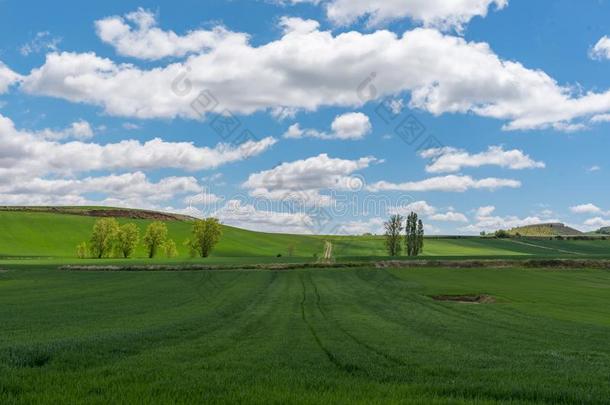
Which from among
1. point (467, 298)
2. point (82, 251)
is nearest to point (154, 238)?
point (82, 251)

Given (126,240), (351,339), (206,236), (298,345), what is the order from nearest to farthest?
1. (298,345)
2. (351,339)
3. (206,236)
4. (126,240)

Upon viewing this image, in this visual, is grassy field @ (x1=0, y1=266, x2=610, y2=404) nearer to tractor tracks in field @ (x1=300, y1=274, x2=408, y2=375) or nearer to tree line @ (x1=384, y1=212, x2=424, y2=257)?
tractor tracks in field @ (x1=300, y1=274, x2=408, y2=375)

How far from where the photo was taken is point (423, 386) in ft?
37.6

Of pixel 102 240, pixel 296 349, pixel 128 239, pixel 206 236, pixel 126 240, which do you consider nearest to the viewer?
pixel 296 349

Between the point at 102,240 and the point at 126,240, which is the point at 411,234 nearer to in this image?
the point at 126,240

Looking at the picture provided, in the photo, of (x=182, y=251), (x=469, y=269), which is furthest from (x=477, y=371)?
(x=182, y=251)

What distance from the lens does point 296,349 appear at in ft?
57.3

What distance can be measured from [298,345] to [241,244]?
490 feet

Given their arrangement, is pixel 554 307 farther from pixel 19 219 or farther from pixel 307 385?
pixel 19 219

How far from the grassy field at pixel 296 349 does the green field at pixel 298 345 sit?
0.19 feet

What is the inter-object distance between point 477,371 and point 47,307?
29239 mm

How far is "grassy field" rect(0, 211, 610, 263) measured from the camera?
136 meters

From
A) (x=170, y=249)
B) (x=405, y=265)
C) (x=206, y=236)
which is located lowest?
(x=405, y=265)

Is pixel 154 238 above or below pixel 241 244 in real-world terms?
above
